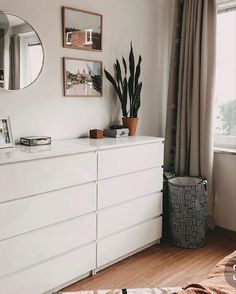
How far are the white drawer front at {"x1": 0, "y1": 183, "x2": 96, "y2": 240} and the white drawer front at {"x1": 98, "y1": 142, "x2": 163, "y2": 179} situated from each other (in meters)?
0.17

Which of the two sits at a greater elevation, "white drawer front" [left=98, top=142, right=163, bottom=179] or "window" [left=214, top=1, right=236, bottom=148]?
"window" [left=214, top=1, right=236, bottom=148]

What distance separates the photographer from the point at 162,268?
257cm

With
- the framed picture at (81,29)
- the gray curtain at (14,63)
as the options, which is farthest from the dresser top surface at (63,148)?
the framed picture at (81,29)

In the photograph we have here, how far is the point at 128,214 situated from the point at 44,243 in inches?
29.9

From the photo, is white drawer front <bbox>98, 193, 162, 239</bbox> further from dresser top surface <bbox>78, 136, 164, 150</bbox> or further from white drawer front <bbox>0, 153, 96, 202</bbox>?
dresser top surface <bbox>78, 136, 164, 150</bbox>

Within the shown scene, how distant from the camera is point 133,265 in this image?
2607 mm

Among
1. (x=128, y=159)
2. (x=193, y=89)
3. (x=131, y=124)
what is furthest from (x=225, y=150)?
(x=128, y=159)

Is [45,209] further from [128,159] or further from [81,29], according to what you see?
[81,29]

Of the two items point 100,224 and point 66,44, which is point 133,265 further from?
point 66,44

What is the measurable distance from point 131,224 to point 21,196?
103cm

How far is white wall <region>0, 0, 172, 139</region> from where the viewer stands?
2404mm

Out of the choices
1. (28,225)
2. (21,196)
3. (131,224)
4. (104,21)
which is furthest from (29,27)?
(131,224)

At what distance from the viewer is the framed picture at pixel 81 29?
2580 millimetres

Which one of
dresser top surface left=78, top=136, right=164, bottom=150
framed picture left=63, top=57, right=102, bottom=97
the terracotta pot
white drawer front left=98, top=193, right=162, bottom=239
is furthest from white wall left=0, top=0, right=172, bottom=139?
white drawer front left=98, top=193, right=162, bottom=239
